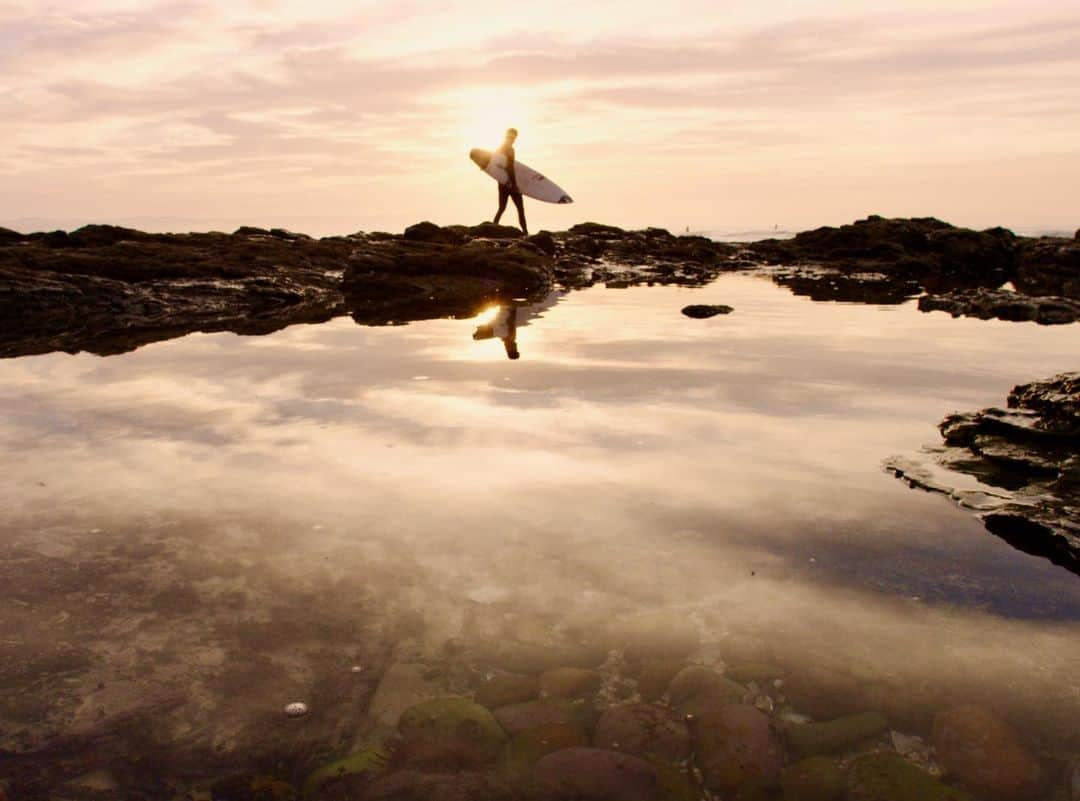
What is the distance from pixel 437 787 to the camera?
10.2 feet

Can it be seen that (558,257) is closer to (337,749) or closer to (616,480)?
(616,480)

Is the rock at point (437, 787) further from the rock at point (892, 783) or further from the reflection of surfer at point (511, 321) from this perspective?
the reflection of surfer at point (511, 321)

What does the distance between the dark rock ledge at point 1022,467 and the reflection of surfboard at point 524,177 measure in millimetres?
23786

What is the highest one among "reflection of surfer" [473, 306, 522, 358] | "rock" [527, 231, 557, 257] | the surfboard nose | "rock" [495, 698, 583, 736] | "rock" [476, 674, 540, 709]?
the surfboard nose

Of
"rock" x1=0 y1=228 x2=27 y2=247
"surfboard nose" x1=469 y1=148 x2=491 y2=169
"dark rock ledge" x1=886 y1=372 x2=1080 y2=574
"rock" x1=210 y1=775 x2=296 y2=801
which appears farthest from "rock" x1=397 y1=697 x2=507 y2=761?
"rock" x1=0 y1=228 x2=27 y2=247

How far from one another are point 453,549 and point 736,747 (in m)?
2.35

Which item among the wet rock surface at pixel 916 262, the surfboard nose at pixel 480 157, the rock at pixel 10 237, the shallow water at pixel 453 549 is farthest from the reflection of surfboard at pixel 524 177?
the shallow water at pixel 453 549

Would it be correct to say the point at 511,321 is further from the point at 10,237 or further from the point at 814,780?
the point at 10,237

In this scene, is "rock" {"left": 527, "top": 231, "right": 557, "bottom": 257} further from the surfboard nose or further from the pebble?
the pebble

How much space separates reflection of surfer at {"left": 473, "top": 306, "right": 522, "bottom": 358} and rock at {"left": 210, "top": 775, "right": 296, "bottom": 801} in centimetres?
917

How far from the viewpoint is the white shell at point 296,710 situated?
3.49m

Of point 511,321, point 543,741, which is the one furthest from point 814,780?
point 511,321

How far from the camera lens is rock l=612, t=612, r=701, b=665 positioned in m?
3.97

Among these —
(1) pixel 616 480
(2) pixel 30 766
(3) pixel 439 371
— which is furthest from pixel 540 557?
(3) pixel 439 371
